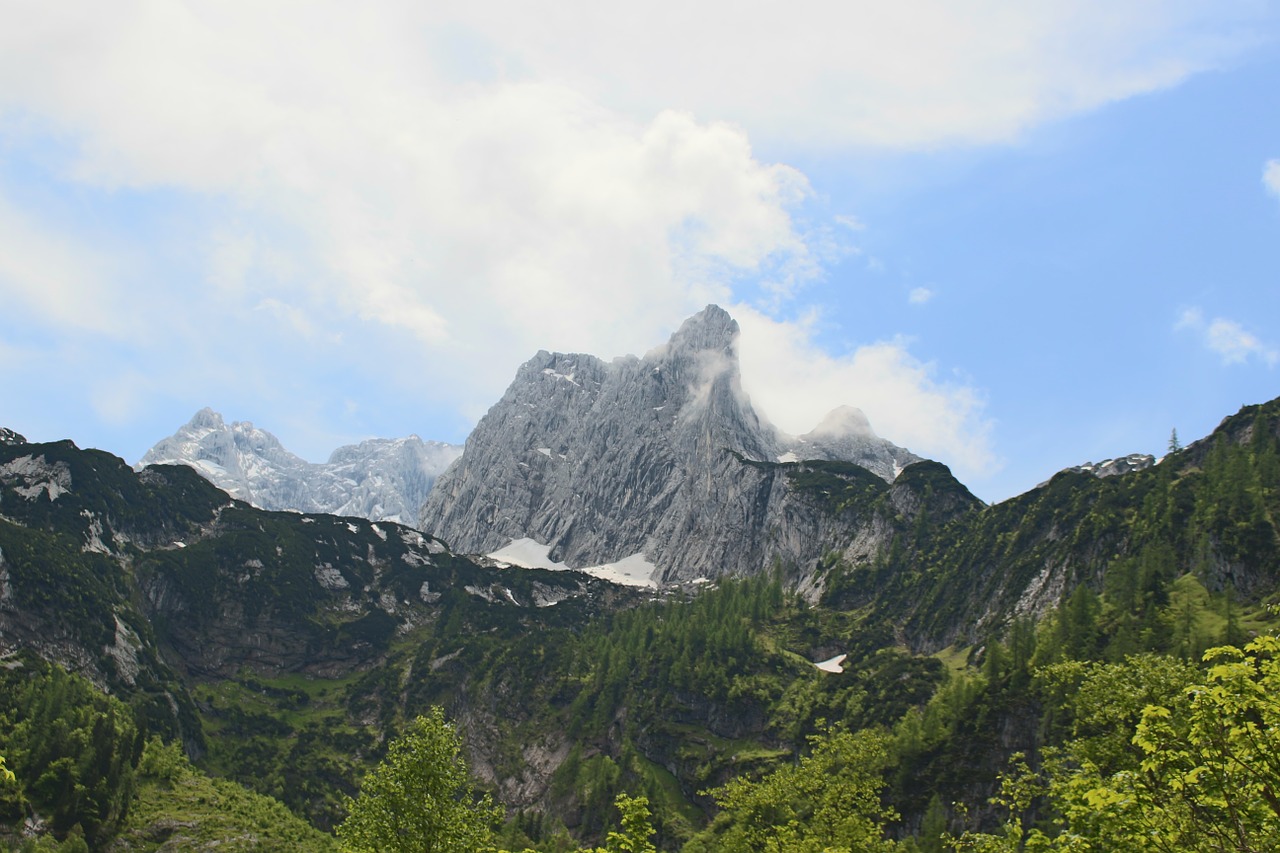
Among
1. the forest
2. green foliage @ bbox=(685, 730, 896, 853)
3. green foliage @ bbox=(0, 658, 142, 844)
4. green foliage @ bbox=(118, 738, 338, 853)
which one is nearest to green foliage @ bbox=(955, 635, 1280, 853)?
the forest

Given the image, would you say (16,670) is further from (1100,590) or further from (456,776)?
(1100,590)

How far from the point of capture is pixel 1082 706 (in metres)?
44.0

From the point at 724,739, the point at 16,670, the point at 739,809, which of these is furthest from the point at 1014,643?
the point at 16,670

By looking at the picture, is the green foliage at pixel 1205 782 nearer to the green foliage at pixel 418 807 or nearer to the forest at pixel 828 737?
the forest at pixel 828 737

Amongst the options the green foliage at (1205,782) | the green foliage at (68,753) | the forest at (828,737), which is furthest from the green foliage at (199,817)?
the green foliage at (1205,782)

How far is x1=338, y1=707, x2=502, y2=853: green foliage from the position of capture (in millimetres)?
37344

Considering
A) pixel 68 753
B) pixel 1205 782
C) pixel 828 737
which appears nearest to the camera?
pixel 1205 782

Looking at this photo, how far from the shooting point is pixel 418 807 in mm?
38062

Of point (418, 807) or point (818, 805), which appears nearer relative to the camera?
point (418, 807)

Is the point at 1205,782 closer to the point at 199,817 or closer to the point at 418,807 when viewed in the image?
the point at 418,807

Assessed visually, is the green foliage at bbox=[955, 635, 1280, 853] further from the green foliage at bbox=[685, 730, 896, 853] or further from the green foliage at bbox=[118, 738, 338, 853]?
the green foliage at bbox=[118, 738, 338, 853]

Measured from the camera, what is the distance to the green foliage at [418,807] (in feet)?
123

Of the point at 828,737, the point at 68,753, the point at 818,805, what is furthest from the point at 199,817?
the point at 818,805

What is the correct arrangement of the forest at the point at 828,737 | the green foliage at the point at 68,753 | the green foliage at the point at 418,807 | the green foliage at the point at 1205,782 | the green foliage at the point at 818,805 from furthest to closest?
the green foliage at the point at 68,753, the green foliage at the point at 818,805, the green foliage at the point at 418,807, the forest at the point at 828,737, the green foliage at the point at 1205,782
